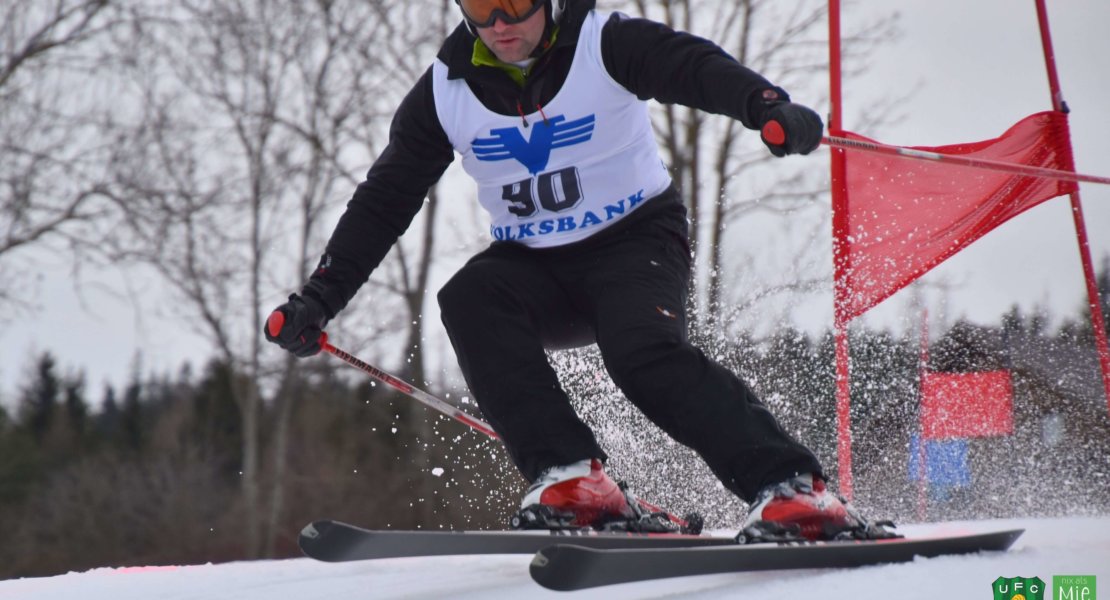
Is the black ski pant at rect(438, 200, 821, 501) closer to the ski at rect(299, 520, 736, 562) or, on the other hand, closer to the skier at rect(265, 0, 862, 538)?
the skier at rect(265, 0, 862, 538)

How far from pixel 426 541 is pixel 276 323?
2.54 ft

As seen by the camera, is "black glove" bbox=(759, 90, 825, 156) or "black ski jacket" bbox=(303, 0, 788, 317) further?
"black ski jacket" bbox=(303, 0, 788, 317)

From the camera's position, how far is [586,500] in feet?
7.97

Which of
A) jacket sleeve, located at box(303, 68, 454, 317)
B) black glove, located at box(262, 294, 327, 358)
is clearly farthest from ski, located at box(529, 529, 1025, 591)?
jacket sleeve, located at box(303, 68, 454, 317)

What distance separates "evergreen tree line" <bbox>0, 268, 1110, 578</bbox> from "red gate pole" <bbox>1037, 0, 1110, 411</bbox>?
3.88 ft

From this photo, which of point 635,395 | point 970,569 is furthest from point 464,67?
point 970,569

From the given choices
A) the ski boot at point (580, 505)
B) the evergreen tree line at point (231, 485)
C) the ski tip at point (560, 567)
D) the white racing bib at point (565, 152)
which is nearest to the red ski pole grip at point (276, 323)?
the white racing bib at point (565, 152)

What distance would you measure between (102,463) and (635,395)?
2008 centimetres

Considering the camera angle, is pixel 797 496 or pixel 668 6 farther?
pixel 668 6

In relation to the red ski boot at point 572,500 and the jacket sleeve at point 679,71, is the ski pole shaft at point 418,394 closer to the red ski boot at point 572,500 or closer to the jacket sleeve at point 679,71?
the red ski boot at point 572,500

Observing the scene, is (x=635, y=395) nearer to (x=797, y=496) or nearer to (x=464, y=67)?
(x=797, y=496)

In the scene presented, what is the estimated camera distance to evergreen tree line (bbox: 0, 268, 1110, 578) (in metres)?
4.85

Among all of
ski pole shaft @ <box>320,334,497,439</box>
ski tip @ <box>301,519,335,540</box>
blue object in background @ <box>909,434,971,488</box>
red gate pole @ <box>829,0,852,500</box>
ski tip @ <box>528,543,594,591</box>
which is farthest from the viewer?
blue object in background @ <box>909,434,971,488</box>

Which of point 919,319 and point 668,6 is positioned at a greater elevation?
point 668,6
